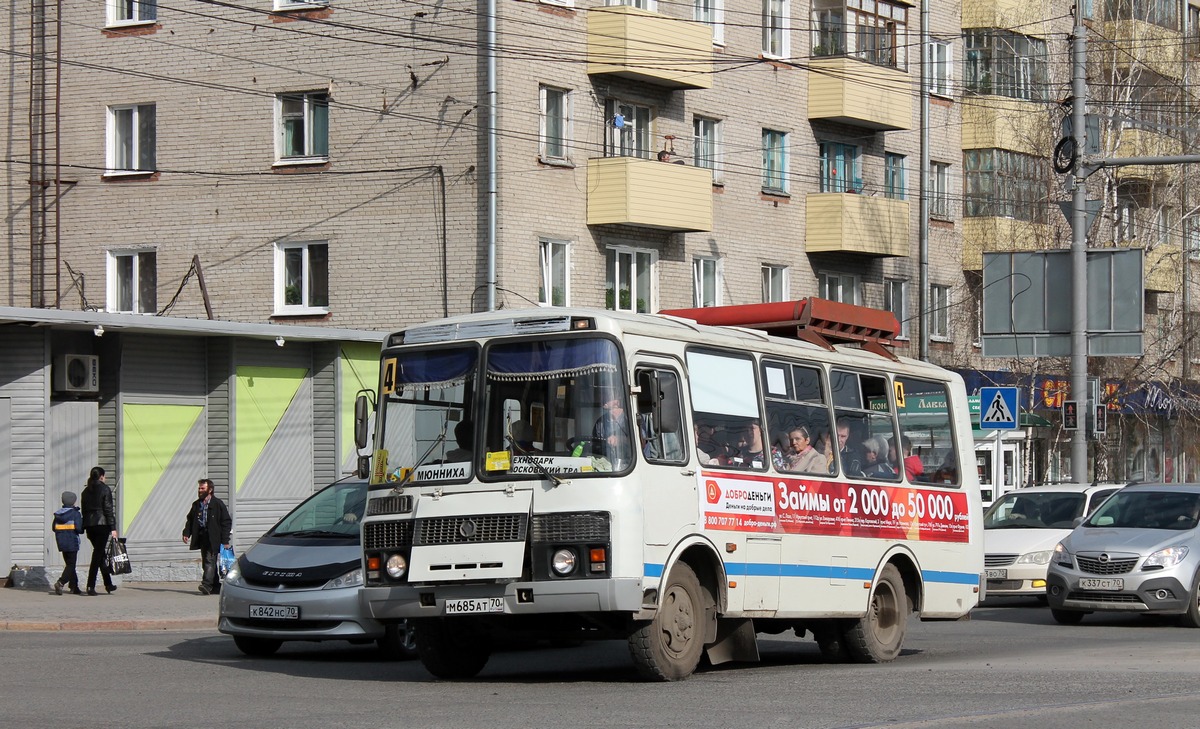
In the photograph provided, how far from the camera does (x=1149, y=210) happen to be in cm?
4703

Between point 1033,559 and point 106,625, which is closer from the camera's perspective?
point 106,625

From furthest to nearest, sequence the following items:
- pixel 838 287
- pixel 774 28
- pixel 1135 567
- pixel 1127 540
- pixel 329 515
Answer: pixel 838 287 → pixel 774 28 → pixel 1127 540 → pixel 1135 567 → pixel 329 515

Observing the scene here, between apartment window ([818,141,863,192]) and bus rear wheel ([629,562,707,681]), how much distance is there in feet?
94.5

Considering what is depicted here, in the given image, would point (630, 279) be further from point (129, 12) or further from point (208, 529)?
point (208, 529)

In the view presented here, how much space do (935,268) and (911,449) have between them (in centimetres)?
2917

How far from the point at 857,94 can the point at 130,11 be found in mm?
15900

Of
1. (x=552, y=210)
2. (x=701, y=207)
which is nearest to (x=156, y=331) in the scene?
(x=552, y=210)

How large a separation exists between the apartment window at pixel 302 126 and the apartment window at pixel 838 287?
12585mm

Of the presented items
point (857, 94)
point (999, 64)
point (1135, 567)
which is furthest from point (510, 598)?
point (999, 64)

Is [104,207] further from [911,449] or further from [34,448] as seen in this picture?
[911,449]

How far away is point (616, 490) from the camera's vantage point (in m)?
12.8

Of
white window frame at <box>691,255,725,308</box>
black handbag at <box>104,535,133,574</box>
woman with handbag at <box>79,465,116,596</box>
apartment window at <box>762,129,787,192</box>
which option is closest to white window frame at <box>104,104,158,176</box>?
white window frame at <box>691,255,725,308</box>

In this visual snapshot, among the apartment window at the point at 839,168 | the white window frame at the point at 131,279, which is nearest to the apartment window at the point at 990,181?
the apartment window at the point at 839,168

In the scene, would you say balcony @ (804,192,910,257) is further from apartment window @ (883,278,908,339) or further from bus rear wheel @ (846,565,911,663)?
bus rear wheel @ (846,565,911,663)
